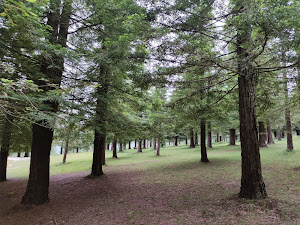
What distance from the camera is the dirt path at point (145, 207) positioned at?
4.04 metres

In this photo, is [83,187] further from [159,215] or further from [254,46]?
[254,46]

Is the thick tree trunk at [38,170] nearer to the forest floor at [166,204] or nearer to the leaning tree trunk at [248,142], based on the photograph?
the forest floor at [166,204]

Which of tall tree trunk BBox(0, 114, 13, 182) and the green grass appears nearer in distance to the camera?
tall tree trunk BBox(0, 114, 13, 182)

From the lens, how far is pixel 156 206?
197 inches

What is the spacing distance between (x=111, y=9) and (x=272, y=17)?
15.3 ft

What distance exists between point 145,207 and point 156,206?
32 centimetres

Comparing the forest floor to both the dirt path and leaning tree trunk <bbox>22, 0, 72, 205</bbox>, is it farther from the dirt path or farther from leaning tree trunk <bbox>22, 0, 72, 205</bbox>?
leaning tree trunk <bbox>22, 0, 72, 205</bbox>

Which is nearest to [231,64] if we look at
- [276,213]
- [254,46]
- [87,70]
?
[254,46]

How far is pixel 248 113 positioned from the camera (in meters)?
4.89

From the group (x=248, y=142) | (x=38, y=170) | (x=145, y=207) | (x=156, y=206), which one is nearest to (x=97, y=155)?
(x=38, y=170)

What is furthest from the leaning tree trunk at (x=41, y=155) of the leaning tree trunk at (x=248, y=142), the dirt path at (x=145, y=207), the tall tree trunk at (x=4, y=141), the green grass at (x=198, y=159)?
the green grass at (x=198, y=159)

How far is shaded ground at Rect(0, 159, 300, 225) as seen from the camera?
3.99 m

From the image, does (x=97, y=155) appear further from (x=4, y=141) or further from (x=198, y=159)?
(x=198, y=159)

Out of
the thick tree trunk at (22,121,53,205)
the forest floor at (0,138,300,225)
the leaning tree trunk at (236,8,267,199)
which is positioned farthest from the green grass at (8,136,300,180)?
the thick tree trunk at (22,121,53,205)
